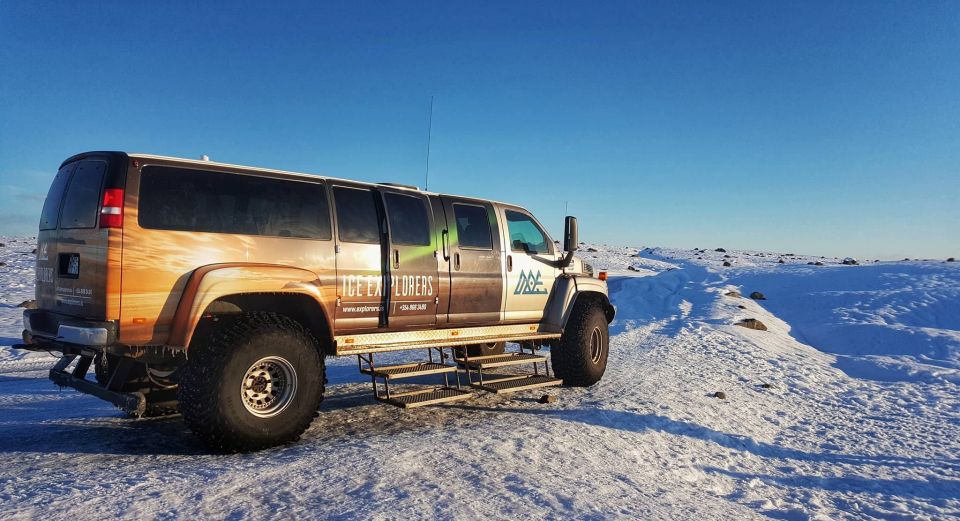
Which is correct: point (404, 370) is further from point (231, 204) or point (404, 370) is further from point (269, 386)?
point (231, 204)

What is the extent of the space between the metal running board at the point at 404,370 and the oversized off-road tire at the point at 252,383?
0.83 m

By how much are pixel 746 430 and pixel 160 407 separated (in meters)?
6.01

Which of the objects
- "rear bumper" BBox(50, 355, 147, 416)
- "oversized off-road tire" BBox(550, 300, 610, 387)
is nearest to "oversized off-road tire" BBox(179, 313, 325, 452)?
"rear bumper" BBox(50, 355, 147, 416)

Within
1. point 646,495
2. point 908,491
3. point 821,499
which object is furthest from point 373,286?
point 908,491

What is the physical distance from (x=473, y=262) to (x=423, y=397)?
178 centimetres

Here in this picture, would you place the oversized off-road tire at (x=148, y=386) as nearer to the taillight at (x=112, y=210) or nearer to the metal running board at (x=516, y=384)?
the taillight at (x=112, y=210)

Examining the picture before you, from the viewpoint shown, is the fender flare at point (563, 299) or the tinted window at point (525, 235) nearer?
the tinted window at point (525, 235)

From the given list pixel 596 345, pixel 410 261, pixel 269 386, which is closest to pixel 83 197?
pixel 269 386

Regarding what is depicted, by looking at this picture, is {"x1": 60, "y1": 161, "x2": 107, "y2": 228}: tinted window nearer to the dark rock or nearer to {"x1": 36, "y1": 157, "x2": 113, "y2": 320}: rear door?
{"x1": 36, "y1": 157, "x2": 113, "y2": 320}: rear door

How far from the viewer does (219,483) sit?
13.6 ft

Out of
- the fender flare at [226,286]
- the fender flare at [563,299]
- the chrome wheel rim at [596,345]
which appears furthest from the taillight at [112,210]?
the chrome wheel rim at [596,345]

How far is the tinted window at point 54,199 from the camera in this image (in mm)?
5316

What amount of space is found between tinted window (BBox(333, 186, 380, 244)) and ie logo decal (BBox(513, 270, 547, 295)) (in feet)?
7.51

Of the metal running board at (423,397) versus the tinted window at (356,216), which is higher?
the tinted window at (356,216)
